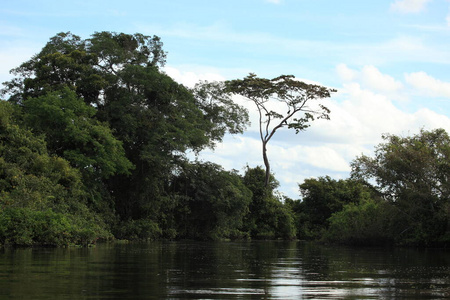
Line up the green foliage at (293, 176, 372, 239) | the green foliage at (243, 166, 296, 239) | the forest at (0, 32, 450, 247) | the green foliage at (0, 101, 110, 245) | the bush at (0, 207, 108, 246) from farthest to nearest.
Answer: the green foliage at (293, 176, 372, 239) < the green foliage at (243, 166, 296, 239) < the forest at (0, 32, 450, 247) < the green foliage at (0, 101, 110, 245) < the bush at (0, 207, 108, 246)

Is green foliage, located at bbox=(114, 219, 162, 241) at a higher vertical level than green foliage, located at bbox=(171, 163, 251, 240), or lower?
lower

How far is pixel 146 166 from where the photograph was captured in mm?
40344

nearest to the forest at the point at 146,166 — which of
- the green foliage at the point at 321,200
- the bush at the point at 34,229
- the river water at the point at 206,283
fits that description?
the bush at the point at 34,229

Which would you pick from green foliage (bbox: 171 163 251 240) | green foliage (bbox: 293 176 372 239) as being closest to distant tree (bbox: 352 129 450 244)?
green foliage (bbox: 171 163 251 240)

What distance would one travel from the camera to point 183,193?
145 ft

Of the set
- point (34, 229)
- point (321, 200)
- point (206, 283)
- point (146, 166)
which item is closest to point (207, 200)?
point (146, 166)

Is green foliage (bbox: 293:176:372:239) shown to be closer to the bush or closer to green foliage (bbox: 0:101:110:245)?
green foliage (bbox: 0:101:110:245)

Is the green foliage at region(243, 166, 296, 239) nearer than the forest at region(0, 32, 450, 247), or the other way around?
the forest at region(0, 32, 450, 247)

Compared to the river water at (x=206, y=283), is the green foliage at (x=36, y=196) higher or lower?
higher

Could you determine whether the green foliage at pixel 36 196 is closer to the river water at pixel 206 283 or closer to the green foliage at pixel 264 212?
the river water at pixel 206 283

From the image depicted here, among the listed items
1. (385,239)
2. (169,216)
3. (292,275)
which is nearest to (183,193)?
(169,216)

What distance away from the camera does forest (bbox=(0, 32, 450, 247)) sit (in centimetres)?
2972

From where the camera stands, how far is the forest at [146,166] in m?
29.7

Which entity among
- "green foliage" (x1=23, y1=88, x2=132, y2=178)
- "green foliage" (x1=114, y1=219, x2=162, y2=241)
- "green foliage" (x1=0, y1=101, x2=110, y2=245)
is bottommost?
"green foliage" (x1=114, y1=219, x2=162, y2=241)
